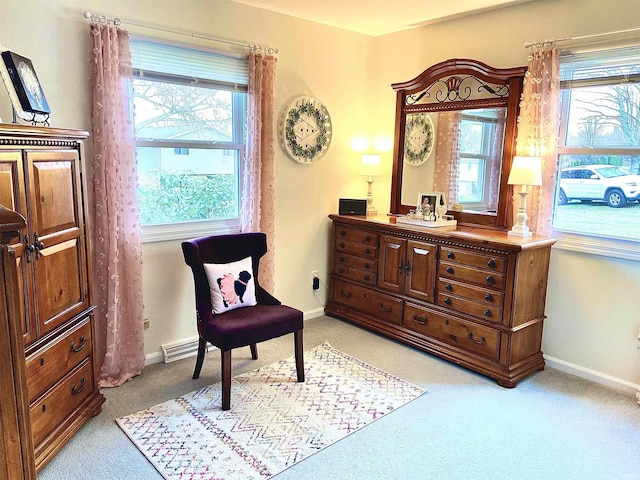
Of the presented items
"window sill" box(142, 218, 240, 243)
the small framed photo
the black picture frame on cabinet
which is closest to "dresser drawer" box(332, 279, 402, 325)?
the small framed photo

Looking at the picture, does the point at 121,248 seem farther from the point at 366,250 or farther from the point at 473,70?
the point at 473,70

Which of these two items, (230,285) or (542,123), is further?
(542,123)

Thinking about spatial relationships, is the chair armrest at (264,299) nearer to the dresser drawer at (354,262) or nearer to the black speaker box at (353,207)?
the dresser drawer at (354,262)

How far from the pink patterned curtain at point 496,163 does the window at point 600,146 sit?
0.39 m

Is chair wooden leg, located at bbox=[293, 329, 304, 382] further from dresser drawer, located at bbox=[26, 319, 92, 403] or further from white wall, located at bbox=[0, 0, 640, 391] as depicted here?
dresser drawer, located at bbox=[26, 319, 92, 403]

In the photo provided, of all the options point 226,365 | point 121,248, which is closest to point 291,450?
point 226,365

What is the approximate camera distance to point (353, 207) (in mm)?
4148

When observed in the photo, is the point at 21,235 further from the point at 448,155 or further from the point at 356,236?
the point at 448,155

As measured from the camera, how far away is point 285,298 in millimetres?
4105

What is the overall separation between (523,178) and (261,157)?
72.1 inches

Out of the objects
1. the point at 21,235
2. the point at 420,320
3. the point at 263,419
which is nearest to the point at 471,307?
the point at 420,320

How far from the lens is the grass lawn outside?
296cm

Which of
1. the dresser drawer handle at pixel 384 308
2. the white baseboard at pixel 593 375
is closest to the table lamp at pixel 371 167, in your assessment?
the dresser drawer handle at pixel 384 308

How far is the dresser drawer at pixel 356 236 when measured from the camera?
3877 mm
